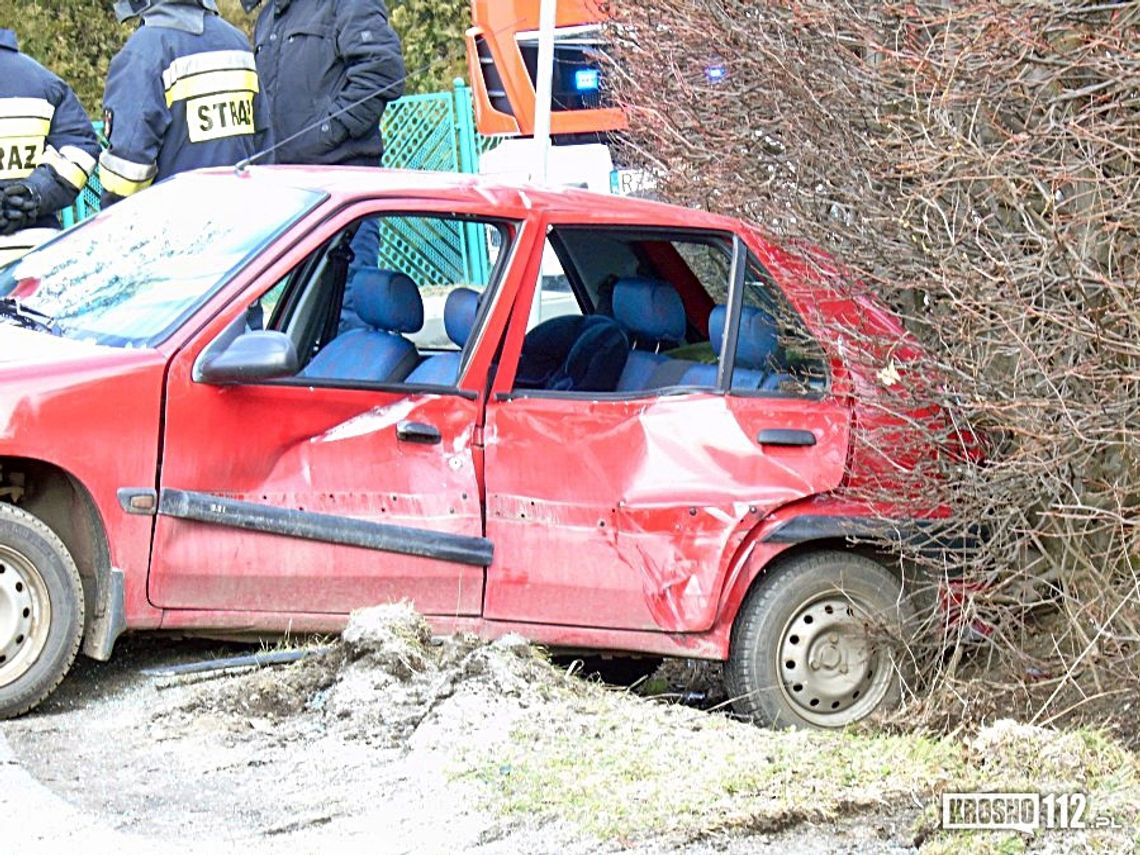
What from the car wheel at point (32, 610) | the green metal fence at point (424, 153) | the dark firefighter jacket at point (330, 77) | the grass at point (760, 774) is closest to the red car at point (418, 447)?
the car wheel at point (32, 610)

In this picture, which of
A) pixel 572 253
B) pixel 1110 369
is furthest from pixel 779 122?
pixel 1110 369

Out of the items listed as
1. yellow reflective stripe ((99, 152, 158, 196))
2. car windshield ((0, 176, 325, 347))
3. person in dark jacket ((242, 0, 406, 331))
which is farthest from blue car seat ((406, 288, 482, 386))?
person in dark jacket ((242, 0, 406, 331))

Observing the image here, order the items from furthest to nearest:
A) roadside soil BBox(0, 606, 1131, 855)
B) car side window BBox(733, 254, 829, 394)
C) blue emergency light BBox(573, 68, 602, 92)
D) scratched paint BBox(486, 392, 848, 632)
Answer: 1. blue emergency light BBox(573, 68, 602, 92)
2. car side window BBox(733, 254, 829, 394)
3. scratched paint BBox(486, 392, 848, 632)
4. roadside soil BBox(0, 606, 1131, 855)

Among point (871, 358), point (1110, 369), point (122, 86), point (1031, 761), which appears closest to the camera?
point (1031, 761)

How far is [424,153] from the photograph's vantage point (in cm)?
1529

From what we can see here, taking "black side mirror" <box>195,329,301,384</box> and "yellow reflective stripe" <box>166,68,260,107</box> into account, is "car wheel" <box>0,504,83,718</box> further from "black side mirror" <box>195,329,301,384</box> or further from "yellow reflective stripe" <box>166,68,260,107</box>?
"yellow reflective stripe" <box>166,68,260,107</box>

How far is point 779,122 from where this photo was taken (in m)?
6.00

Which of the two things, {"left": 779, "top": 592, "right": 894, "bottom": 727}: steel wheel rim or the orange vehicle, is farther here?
the orange vehicle

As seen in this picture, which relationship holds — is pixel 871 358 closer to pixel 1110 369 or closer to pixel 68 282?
pixel 1110 369

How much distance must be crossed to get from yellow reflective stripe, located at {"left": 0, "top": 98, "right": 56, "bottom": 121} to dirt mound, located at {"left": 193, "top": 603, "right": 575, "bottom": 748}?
421cm

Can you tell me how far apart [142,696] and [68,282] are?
4.60 ft

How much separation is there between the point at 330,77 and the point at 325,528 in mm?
4186

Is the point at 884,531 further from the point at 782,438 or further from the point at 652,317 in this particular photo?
the point at 652,317

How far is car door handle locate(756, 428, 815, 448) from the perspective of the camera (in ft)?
18.5
